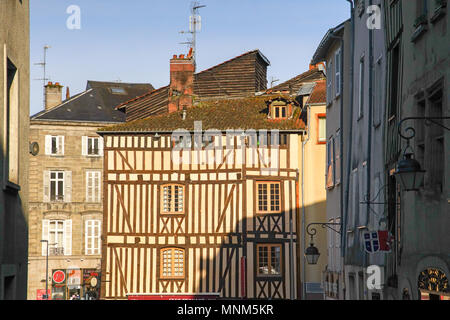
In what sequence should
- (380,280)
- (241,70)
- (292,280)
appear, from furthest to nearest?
(241,70), (292,280), (380,280)

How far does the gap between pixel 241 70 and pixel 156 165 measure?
8584mm

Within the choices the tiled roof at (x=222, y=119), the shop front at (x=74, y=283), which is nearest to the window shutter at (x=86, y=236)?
Answer: the shop front at (x=74, y=283)

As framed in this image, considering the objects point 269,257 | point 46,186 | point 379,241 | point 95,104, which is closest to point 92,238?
point 46,186

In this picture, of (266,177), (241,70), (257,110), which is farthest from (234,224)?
(241,70)

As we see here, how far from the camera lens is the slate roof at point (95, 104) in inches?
1861

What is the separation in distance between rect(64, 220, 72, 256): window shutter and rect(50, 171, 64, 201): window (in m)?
1.41

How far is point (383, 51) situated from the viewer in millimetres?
15289

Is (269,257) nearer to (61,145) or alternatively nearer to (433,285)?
(61,145)

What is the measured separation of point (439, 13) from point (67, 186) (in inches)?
1486

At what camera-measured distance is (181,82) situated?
3603 centimetres

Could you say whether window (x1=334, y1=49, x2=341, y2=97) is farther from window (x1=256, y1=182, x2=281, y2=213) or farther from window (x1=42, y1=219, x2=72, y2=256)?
window (x1=42, y1=219, x2=72, y2=256)

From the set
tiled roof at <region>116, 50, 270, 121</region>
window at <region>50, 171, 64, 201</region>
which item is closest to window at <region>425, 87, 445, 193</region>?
tiled roof at <region>116, 50, 270, 121</region>

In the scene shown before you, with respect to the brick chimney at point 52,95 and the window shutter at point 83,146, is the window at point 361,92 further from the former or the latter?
the brick chimney at point 52,95
